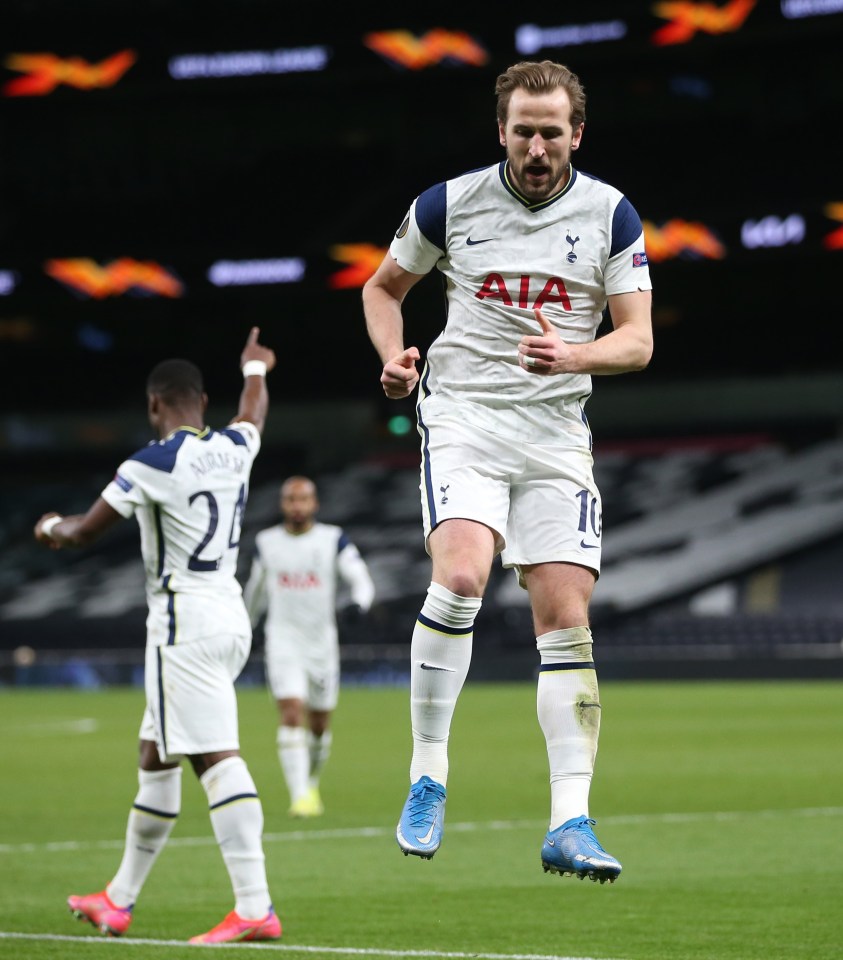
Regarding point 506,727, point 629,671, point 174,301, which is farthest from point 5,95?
point 506,727

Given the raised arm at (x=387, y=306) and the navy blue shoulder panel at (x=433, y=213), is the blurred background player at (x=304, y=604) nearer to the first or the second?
the raised arm at (x=387, y=306)

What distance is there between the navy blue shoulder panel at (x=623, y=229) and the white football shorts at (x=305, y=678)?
321 inches

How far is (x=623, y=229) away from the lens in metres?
5.78

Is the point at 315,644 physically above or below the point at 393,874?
above

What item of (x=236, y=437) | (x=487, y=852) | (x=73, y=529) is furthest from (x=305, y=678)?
(x=73, y=529)

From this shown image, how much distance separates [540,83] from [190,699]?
135 inches

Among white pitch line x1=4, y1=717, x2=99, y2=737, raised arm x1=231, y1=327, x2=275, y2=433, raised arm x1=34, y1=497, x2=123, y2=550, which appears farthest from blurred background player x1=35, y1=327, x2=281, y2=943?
white pitch line x1=4, y1=717, x2=99, y2=737

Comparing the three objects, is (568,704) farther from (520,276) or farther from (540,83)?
(540,83)

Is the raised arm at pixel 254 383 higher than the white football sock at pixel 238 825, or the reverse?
the raised arm at pixel 254 383

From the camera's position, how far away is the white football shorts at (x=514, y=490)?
5660 millimetres

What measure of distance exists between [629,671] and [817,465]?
8.87 metres

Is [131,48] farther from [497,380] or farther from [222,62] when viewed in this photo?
[497,380]

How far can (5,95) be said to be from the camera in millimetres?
33844

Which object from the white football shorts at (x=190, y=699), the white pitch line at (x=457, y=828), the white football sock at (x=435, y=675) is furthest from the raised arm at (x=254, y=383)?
the white pitch line at (x=457, y=828)
